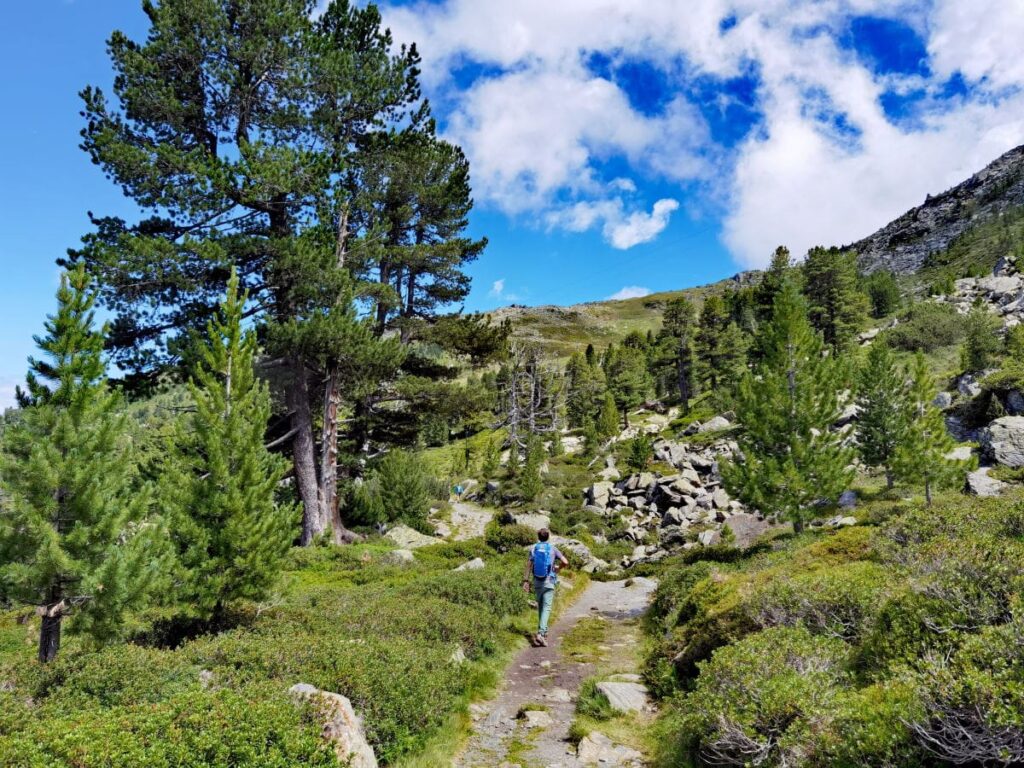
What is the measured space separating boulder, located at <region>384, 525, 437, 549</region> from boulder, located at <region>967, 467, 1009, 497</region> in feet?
75.1

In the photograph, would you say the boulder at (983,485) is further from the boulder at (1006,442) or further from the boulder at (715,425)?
the boulder at (715,425)

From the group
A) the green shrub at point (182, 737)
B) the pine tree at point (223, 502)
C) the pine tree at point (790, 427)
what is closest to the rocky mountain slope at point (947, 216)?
the pine tree at point (790, 427)

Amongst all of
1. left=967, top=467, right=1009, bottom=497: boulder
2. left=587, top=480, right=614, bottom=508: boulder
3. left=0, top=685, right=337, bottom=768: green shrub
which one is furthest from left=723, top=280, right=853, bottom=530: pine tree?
left=587, top=480, right=614, bottom=508: boulder

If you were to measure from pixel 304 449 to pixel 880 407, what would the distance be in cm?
2905

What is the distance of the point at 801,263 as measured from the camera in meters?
60.8

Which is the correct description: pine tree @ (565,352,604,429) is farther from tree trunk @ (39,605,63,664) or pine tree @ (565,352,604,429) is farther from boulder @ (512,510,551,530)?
tree trunk @ (39,605,63,664)

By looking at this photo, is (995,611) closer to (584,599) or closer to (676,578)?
(676,578)

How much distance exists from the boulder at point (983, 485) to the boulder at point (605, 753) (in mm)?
20968

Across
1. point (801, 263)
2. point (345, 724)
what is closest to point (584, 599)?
point (345, 724)

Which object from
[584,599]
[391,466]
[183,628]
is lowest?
[584,599]

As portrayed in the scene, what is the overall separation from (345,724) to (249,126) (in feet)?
73.4

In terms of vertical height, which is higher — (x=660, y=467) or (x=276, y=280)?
(x=276, y=280)

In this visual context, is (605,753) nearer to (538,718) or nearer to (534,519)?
(538,718)

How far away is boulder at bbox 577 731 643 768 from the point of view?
618cm
